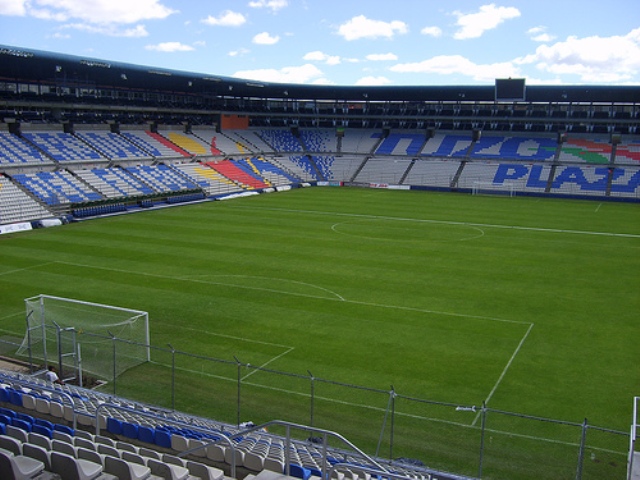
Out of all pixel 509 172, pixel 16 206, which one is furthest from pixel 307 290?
pixel 509 172

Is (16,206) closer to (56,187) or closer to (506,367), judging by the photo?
(56,187)

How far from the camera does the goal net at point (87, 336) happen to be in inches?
638

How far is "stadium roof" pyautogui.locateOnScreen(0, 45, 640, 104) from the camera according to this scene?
4691cm

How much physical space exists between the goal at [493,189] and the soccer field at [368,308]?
18.8 meters

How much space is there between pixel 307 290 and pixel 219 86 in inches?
1951

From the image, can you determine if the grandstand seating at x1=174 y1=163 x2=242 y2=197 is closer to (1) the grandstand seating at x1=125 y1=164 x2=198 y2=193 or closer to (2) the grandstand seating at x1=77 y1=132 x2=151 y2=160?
(1) the grandstand seating at x1=125 y1=164 x2=198 y2=193

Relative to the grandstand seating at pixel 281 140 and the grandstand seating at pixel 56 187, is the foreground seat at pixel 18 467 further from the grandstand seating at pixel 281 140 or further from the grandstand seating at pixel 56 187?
the grandstand seating at pixel 281 140

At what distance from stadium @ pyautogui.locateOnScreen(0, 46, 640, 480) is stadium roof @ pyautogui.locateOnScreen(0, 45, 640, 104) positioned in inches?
14.1

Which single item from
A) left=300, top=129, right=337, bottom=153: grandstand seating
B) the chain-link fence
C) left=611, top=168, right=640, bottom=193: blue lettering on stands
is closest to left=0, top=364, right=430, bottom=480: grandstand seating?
the chain-link fence

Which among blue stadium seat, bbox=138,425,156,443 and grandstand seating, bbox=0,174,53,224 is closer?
blue stadium seat, bbox=138,425,156,443

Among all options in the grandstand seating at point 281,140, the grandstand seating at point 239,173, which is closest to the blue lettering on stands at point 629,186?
the grandstand seating at point 239,173

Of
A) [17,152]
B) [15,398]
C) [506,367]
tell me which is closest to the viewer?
[15,398]

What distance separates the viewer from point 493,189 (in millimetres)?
60500

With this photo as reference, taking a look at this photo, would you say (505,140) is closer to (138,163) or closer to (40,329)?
(138,163)
